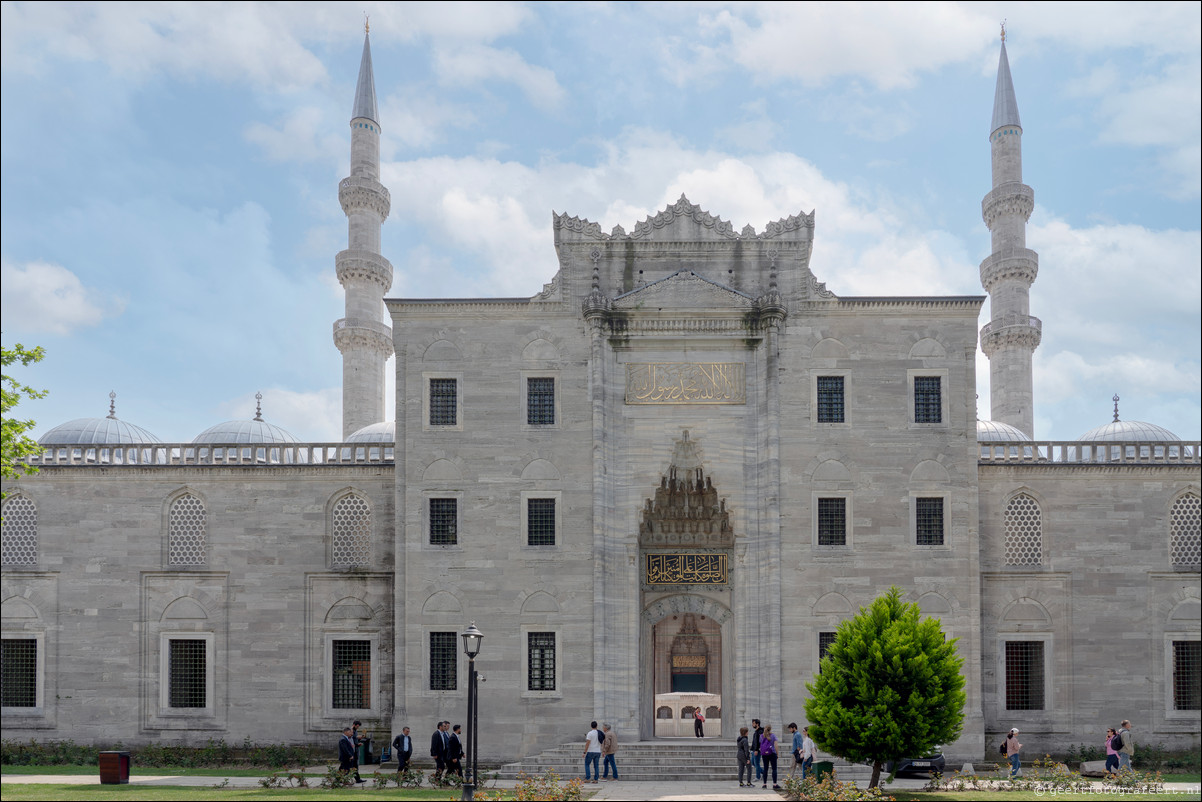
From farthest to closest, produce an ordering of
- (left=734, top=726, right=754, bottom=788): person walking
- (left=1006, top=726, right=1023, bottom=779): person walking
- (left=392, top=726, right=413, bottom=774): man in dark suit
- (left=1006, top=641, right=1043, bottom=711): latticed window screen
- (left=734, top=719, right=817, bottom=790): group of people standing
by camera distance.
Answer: (left=1006, top=641, right=1043, bottom=711): latticed window screen, (left=392, top=726, right=413, bottom=774): man in dark suit, (left=1006, top=726, right=1023, bottom=779): person walking, (left=734, top=726, right=754, bottom=788): person walking, (left=734, top=719, right=817, bottom=790): group of people standing

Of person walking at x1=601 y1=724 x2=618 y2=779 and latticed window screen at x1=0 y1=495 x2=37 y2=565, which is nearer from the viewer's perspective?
person walking at x1=601 y1=724 x2=618 y2=779

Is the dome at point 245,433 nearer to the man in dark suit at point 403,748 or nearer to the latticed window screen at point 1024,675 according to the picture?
the man in dark suit at point 403,748

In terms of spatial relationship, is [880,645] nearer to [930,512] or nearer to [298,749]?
[930,512]

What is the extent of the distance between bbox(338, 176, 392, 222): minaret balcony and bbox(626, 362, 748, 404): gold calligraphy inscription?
64.5 feet

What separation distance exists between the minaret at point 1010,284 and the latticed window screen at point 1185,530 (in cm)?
1234

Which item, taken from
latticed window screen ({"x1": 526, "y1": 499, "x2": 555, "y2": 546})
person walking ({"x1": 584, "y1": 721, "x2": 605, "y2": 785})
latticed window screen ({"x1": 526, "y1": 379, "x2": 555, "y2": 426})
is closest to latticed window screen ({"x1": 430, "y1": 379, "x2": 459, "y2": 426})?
latticed window screen ({"x1": 526, "y1": 379, "x2": 555, "y2": 426})

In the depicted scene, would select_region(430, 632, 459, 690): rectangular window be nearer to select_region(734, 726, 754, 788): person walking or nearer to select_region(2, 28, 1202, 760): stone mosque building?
select_region(2, 28, 1202, 760): stone mosque building

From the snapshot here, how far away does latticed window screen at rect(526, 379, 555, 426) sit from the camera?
Answer: 24.6m

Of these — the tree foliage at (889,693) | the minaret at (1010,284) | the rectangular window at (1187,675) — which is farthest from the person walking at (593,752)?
the minaret at (1010,284)

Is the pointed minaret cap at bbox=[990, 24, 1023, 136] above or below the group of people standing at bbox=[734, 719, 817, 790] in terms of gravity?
above

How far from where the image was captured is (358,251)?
Result: 39.8 m

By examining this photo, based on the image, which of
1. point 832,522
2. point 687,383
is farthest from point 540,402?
point 832,522

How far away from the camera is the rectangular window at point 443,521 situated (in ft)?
80.2

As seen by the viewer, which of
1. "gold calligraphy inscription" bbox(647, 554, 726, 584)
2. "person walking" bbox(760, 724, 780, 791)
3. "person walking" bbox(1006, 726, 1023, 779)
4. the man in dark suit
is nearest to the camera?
"person walking" bbox(760, 724, 780, 791)
